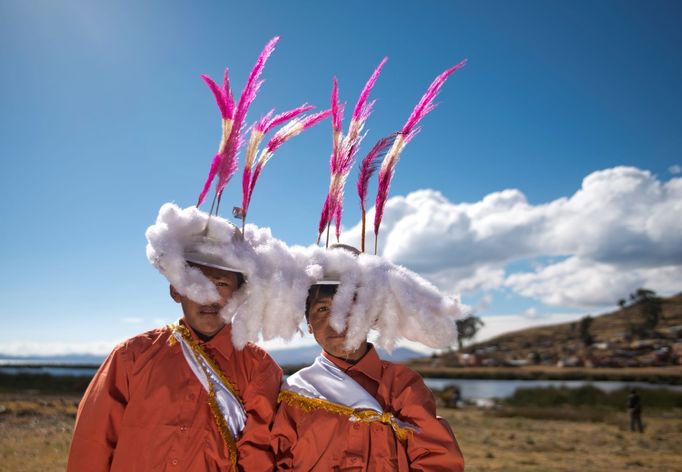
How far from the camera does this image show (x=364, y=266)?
114 inches

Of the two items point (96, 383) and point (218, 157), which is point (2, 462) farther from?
point (218, 157)

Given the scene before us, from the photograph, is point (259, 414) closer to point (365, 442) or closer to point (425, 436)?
point (365, 442)

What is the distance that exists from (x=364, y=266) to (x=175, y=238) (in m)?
1.03

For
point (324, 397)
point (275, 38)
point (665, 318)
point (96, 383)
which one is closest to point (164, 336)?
point (96, 383)

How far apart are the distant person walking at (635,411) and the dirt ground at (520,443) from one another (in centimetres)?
29

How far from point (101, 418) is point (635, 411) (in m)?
17.0

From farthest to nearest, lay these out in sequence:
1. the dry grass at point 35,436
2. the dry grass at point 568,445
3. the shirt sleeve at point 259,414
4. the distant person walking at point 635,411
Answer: the distant person walking at point 635,411, the dry grass at point 568,445, the dry grass at point 35,436, the shirt sleeve at point 259,414

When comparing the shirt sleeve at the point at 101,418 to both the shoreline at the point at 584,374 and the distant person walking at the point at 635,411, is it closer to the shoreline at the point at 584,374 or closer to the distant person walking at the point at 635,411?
the distant person walking at the point at 635,411

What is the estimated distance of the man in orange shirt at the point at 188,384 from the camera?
262cm

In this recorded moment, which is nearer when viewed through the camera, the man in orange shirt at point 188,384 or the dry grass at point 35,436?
the man in orange shirt at point 188,384

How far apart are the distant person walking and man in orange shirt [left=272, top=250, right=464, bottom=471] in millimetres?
15379

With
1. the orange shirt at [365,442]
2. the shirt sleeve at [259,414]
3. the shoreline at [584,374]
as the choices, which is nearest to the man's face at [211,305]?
the shirt sleeve at [259,414]

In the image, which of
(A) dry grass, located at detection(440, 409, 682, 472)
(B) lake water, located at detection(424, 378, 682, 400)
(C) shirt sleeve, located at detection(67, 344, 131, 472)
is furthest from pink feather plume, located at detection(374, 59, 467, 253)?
(B) lake water, located at detection(424, 378, 682, 400)

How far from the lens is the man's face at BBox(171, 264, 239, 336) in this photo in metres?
2.87
